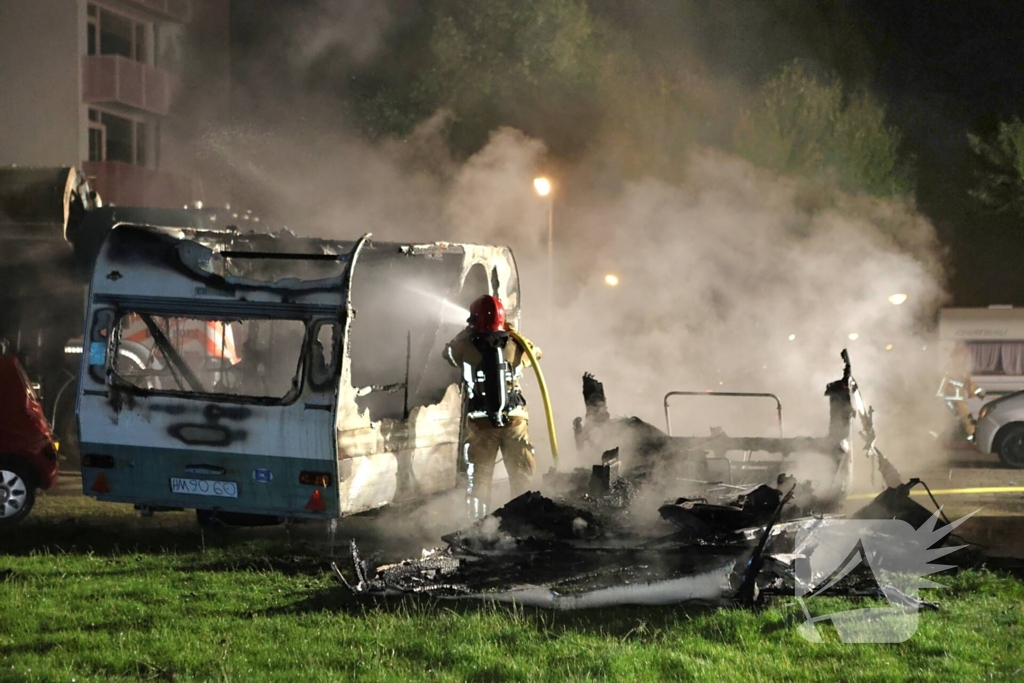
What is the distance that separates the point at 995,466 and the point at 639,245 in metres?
7.49

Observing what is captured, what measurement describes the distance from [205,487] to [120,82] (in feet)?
96.4

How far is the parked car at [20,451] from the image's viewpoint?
33.5 ft

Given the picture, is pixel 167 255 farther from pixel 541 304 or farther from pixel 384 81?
pixel 384 81

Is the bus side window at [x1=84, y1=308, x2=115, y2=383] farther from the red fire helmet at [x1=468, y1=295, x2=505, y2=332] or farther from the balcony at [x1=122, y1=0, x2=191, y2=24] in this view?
the balcony at [x1=122, y1=0, x2=191, y2=24]

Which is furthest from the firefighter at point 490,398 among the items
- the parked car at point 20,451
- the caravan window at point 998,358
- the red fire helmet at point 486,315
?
the caravan window at point 998,358

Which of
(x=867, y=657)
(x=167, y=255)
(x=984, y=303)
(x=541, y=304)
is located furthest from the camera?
(x=984, y=303)

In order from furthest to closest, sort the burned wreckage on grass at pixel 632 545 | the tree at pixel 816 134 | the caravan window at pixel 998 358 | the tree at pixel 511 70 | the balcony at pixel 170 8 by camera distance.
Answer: the balcony at pixel 170 8
the tree at pixel 816 134
the tree at pixel 511 70
the caravan window at pixel 998 358
the burned wreckage on grass at pixel 632 545

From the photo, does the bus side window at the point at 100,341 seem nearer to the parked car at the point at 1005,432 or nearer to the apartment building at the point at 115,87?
the parked car at the point at 1005,432

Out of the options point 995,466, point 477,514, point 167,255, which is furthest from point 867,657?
point 995,466

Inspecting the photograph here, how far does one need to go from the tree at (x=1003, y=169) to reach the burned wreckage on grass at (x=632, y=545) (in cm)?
2886

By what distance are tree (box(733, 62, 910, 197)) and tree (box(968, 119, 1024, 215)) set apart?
316 centimetres

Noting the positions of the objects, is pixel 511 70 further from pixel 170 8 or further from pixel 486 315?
pixel 486 315

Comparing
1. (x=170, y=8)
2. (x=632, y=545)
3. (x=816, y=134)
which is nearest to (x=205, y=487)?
(x=632, y=545)

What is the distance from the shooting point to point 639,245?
21.7 metres
